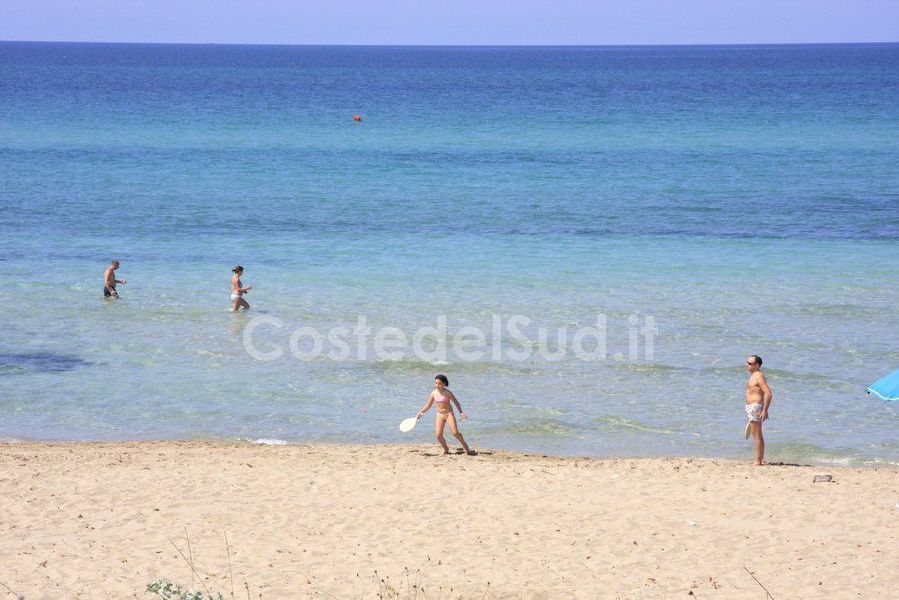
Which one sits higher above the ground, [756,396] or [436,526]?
[756,396]

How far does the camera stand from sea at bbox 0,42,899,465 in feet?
50.6

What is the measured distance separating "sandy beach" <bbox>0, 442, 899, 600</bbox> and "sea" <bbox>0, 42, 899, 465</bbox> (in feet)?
5.02

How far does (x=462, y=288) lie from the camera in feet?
75.0

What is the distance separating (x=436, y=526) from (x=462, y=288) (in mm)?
12290

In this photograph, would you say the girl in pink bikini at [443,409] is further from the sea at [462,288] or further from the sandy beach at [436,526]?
the sea at [462,288]

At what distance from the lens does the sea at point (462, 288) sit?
15414 millimetres

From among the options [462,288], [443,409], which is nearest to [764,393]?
[443,409]

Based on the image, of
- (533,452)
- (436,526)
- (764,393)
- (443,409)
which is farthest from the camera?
(533,452)

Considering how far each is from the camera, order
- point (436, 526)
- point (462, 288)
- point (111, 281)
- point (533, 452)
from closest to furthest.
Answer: point (436, 526) < point (533, 452) < point (111, 281) < point (462, 288)

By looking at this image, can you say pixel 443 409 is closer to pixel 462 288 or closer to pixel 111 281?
pixel 462 288

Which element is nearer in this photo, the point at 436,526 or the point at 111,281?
the point at 436,526

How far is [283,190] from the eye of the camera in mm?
36406

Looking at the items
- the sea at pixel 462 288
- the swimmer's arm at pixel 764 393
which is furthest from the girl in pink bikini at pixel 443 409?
the swimmer's arm at pixel 764 393

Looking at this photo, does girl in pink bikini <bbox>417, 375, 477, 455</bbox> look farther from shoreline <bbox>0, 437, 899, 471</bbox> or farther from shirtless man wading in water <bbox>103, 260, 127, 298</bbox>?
shirtless man wading in water <bbox>103, 260, 127, 298</bbox>
